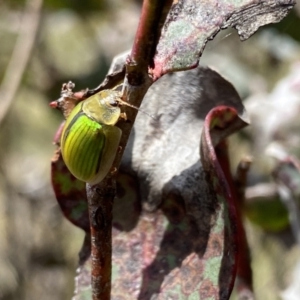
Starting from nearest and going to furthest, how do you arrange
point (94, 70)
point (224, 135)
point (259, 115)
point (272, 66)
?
point (224, 135)
point (259, 115)
point (94, 70)
point (272, 66)

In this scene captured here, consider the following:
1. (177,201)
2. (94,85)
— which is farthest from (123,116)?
(94,85)

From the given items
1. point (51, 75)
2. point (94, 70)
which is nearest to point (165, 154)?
point (94, 70)

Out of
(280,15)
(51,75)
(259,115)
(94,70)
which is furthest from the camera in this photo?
(51,75)

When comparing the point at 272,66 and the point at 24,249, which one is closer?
the point at 24,249

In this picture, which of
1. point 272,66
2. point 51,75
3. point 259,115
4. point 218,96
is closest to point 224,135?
point 218,96

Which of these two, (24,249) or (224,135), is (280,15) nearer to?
(224,135)

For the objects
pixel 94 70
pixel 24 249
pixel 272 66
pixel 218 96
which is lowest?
pixel 218 96

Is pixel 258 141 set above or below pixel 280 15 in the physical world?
above
